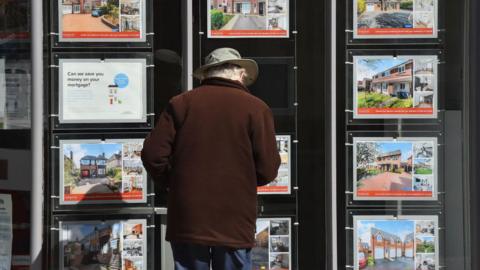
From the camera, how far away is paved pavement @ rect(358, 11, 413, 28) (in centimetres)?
466

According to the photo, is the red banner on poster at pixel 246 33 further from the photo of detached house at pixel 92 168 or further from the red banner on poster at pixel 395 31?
the photo of detached house at pixel 92 168

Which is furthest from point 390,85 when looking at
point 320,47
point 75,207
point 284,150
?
point 75,207

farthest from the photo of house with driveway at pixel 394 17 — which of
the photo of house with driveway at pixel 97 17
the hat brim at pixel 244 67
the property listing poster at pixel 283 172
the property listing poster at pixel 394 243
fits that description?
the photo of house with driveway at pixel 97 17

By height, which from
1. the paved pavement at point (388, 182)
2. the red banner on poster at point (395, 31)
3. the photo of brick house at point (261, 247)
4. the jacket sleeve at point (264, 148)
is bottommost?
the photo of brick house at point (261, 247)

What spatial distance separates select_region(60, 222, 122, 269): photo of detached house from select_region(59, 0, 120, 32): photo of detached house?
1248mm

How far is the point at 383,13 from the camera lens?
466 centimetres

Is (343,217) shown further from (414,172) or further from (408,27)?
(408,27)

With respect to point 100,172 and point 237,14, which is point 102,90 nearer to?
point 100,172

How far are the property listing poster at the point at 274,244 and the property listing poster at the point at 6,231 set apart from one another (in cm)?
161

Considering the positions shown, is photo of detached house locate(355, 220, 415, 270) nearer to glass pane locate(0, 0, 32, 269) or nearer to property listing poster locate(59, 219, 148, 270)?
property listing poster locate(59, 219, 148, 270)

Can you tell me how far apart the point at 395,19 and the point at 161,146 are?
1978 mm

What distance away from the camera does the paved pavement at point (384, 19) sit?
15.3 feet

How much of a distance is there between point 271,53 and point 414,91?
96 cm

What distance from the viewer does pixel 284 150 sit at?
4.68 metres
